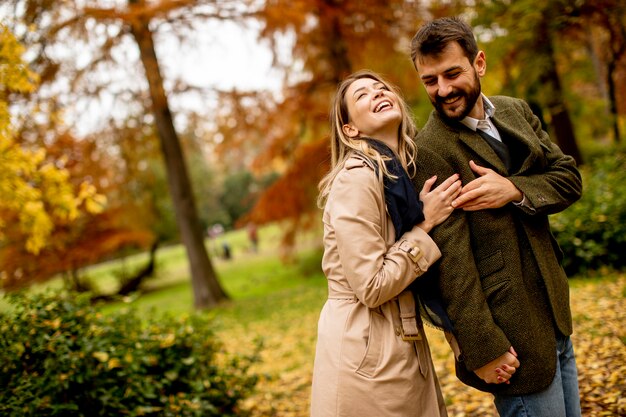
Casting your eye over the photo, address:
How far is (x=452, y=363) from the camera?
4.60 m

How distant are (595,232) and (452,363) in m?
3.13

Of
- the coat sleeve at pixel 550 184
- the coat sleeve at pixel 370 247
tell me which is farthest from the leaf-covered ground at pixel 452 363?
the coat sleeve at pixel 370 247

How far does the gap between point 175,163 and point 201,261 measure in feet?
8.37

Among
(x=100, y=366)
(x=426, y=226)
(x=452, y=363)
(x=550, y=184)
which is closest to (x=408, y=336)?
(x=426, y=226)

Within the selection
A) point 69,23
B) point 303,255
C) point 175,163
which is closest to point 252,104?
point 175,163

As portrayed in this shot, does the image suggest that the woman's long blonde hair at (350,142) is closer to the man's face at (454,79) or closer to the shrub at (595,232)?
the man's face at (454,79)

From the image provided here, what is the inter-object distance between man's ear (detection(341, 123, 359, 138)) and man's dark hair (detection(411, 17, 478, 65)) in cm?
39

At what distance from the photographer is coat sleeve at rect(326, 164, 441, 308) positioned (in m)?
1.75

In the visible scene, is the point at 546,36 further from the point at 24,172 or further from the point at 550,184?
the point at 24,172

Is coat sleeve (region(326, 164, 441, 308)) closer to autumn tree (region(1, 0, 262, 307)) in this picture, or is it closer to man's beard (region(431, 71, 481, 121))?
man's beard (region(431, 71, 481, 121))

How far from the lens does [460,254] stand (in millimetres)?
1721

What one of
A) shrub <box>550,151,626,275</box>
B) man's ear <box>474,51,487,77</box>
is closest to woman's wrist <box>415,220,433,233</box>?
man's ear <box>474,51,487,77</box>

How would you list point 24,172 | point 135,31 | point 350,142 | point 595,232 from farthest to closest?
point 135,31 < point 595,232 < point 24,172 < point 350,142

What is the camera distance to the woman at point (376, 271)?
1.78 meters
